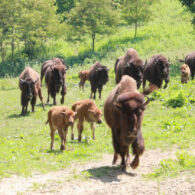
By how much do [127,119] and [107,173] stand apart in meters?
1.68

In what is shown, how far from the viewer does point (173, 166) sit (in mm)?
8922

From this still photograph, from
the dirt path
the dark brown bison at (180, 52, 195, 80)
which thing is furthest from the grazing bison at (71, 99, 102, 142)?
the dark brown bison at (180, 52, 195, 80)

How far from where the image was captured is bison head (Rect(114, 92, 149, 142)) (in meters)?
8.00

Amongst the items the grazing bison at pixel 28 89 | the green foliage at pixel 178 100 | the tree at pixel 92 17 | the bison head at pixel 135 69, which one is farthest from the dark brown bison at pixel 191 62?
the tree at pixel 92 17

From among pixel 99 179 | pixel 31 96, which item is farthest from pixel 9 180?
pixel 31 96

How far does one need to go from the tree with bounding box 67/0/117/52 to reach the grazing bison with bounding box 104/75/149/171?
33727 millimetres

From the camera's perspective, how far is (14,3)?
42.1 m

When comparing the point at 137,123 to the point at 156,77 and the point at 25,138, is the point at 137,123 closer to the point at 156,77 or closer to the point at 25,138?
the point at 25,138

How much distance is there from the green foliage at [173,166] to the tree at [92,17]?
3399cm

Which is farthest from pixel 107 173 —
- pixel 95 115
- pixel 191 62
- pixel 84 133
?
pixel 191 62

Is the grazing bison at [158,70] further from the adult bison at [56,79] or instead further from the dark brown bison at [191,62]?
the adult bison at [56,79]

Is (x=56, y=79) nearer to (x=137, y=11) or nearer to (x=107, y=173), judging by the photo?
(x=107, y=173)

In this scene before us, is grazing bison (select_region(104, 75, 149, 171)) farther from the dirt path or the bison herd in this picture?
the dirt path

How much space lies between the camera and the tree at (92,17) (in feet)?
139
